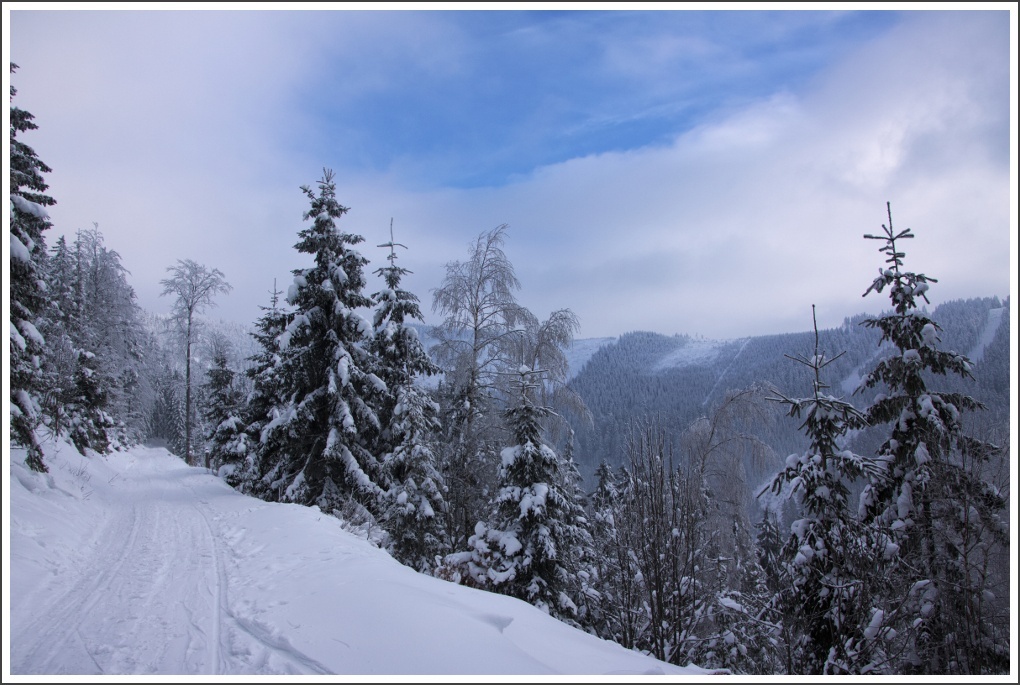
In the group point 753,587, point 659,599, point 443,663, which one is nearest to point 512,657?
point 443,663

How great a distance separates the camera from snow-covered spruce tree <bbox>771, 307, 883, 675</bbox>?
6438 mm

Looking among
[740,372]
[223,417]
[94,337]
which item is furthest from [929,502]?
[740,372]

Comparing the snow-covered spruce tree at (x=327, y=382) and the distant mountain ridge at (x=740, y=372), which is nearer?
the distant mountain ridge at (x=740, y=372)

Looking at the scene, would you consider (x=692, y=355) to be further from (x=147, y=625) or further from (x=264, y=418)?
(x=147, y=625)

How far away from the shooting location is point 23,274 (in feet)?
26.4

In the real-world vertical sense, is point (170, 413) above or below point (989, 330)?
below

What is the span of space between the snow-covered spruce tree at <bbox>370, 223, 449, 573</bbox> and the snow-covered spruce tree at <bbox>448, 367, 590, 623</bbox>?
6.89ft

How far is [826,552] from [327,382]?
1301 cm

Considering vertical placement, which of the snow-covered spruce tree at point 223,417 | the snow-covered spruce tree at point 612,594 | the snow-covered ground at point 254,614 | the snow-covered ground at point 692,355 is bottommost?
the snow-covered spruce tree at point 612,594

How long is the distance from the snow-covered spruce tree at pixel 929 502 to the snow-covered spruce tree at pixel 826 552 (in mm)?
374

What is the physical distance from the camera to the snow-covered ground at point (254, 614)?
12.9 ft

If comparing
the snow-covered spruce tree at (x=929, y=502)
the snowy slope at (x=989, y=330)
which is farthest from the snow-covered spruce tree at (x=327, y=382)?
the snowy slope at (x=989, y=330)

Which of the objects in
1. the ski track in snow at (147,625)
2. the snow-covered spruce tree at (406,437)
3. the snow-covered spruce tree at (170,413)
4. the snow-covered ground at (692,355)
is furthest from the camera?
the snow-covered ground at (692,355)

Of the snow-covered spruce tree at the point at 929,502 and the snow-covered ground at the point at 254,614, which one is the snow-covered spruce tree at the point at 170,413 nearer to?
the snow-covered ground at the point at 254,614
